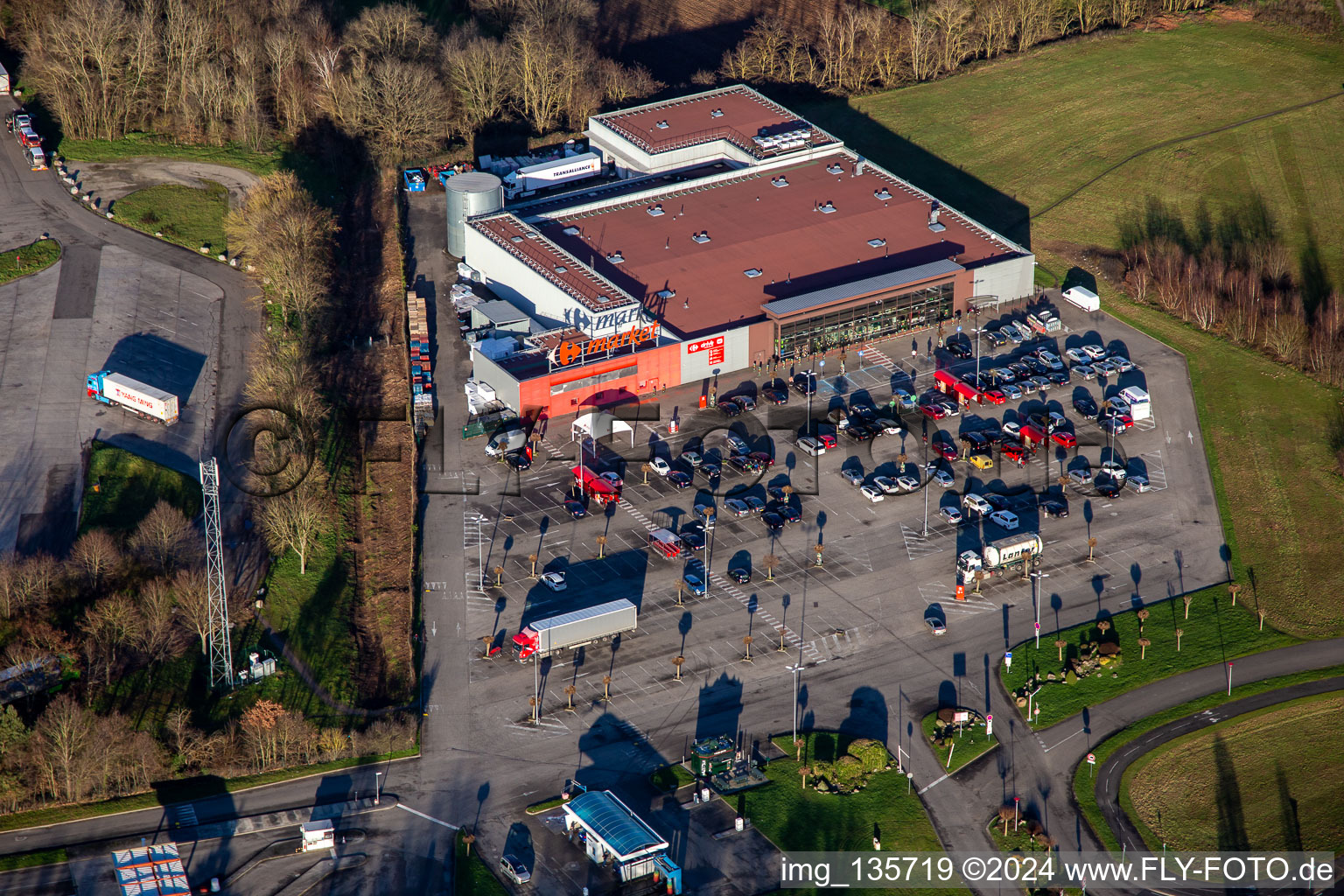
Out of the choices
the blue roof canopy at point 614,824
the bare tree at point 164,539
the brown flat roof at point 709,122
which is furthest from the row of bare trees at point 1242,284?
the bare tree at point 164,539

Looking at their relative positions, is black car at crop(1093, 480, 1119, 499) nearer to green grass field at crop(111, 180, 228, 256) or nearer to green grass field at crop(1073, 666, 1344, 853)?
green grass field at crop(1073, 666, 1344, 853)

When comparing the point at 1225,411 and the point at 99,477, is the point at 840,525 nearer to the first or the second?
the point at 1225,411

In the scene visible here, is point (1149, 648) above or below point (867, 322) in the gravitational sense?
below

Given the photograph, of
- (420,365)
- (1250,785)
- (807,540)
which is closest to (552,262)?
(420,365)

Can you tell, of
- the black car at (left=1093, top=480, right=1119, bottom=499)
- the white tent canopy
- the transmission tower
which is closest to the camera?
the transmission tower

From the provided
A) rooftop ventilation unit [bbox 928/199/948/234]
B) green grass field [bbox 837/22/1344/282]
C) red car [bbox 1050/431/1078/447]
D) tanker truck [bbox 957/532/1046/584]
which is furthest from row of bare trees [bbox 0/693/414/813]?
green grass field [bbox 837/22/1344/282]

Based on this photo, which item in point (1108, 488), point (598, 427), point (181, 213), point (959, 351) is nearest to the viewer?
point (1108, 488)

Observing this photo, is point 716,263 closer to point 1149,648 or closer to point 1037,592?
point 1037,592
